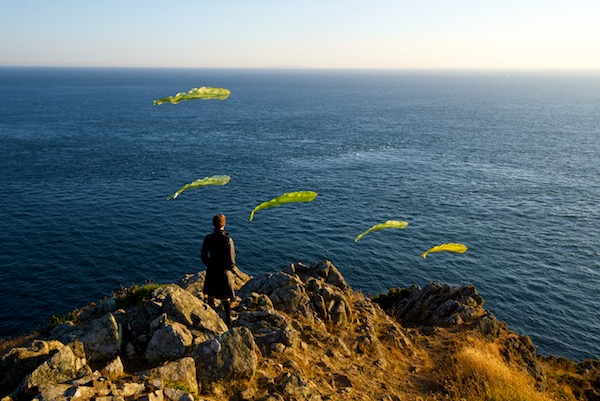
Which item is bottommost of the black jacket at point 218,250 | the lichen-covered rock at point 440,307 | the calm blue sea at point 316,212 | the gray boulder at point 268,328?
the calm blue sea at point 316,212

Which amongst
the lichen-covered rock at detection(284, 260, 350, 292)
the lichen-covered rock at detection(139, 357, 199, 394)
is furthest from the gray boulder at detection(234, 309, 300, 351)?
the lichen-covered rock at detection(284, 260, 350, 292)

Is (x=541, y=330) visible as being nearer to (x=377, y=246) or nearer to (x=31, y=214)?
(x=377, y=246)

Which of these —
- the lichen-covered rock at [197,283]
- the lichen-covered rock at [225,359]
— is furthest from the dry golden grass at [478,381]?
the lichen-covered rock at [197,283]

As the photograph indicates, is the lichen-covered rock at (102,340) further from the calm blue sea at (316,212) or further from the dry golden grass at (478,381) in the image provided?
the calm blue sea at (316,212)

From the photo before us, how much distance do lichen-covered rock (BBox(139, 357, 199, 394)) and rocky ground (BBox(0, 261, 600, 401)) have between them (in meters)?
0.03

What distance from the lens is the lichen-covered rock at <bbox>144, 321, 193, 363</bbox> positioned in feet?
37.7

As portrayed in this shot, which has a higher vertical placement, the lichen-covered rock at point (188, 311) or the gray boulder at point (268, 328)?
the lichen-covered rock at point (188, 311)

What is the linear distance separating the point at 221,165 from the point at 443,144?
203 feet

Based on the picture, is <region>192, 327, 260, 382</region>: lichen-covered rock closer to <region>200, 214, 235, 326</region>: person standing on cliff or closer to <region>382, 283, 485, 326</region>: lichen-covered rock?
<region>200, 214, 235, 326</region>: person standing on cliff

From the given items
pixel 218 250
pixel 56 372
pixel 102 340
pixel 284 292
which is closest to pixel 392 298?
pixel 284 292

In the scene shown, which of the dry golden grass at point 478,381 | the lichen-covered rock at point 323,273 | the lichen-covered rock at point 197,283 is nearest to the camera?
the dry golden grass at point 478,381

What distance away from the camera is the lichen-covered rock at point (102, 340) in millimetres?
11148

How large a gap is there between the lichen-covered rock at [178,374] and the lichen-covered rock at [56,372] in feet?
4.68

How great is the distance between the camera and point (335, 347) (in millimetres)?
15281
